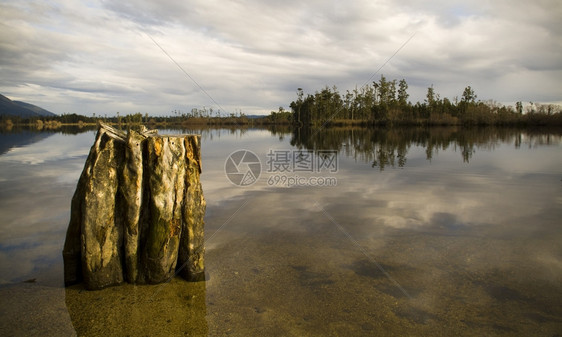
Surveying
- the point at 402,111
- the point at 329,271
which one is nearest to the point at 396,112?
the point at 402,111

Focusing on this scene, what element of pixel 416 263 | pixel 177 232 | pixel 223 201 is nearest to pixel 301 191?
pixel 223 201

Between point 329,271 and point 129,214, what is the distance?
2.33 metres

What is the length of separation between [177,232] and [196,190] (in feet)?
1.68

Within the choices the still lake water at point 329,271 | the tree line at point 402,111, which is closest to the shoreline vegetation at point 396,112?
the tree line at point 402,111

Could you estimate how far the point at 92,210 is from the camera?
10.9ft

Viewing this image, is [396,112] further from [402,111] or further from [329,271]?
[329,271]

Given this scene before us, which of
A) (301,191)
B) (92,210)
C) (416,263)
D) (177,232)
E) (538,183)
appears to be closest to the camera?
(92,210)

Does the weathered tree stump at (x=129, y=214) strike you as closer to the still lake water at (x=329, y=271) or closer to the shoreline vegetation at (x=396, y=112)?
the still lake water at (x=329, y=271)

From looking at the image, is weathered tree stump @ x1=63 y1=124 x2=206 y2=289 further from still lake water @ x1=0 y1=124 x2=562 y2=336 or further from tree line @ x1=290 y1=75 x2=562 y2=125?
tree line @ x1=290 y1=75 x2=562 y2=125

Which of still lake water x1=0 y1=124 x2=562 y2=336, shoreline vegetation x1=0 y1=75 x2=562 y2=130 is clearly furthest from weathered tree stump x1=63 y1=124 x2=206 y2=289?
shoreline vegetation x1=0 y1=75 x2=562 y2=130

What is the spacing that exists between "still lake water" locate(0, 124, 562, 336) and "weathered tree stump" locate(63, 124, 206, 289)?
0.22 m

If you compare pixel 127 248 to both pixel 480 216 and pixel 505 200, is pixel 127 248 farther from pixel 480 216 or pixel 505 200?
pixel 505 200

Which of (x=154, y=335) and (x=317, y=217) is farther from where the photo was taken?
(x=317, y=217)

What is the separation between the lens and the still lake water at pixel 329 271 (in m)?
2.93
